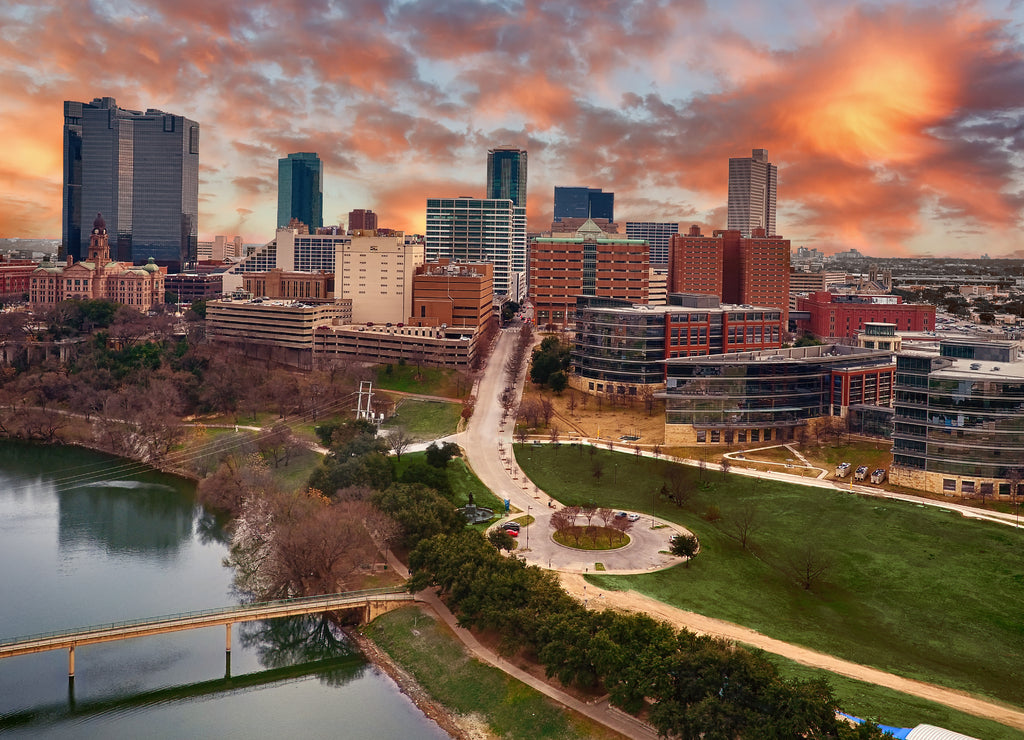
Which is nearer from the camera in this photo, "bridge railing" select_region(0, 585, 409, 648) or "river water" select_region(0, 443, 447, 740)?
"river water" select_region(0, 443, 447, 740)

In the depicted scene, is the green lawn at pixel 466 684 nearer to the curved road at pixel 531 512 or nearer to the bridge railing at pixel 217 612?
the bridge railing at pixel 217 612

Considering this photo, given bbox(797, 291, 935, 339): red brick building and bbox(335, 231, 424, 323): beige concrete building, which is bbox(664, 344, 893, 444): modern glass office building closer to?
bbox(797, 291, 935, 339): red brick building

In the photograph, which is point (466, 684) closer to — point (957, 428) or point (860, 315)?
point (957, 428)

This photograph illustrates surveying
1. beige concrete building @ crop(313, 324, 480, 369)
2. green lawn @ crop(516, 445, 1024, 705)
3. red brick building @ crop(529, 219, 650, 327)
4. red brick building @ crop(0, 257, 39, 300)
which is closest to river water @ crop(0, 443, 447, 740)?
green lawn @ crop(516, 445, 1024, 705)

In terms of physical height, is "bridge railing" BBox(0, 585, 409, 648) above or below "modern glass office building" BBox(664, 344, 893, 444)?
below

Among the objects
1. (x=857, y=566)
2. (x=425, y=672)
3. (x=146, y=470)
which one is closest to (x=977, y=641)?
(x=857, y=566)

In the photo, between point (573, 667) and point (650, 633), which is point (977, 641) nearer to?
point (650, 633)

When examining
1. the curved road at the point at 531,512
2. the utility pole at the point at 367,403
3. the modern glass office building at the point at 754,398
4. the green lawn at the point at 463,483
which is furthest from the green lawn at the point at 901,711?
the utility pole at the point at 367,403
